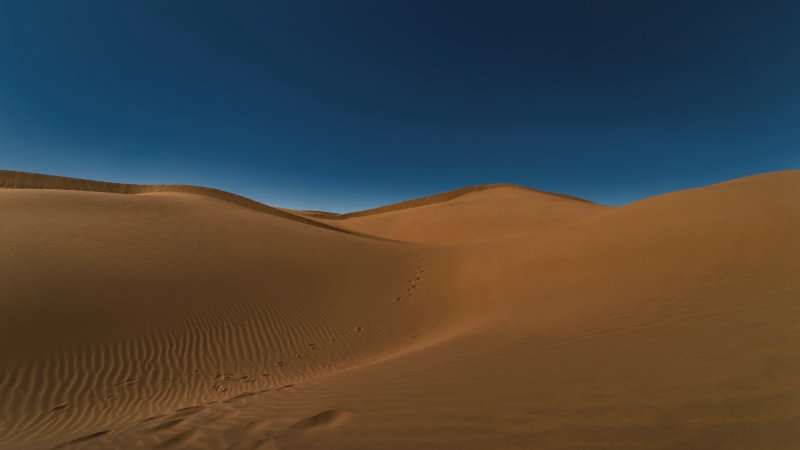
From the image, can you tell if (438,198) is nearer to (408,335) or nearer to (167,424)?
(408,335)

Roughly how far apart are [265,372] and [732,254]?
32.0 ft

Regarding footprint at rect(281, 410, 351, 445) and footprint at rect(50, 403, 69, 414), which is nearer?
footprint at rect(281, 410, 351, 445)

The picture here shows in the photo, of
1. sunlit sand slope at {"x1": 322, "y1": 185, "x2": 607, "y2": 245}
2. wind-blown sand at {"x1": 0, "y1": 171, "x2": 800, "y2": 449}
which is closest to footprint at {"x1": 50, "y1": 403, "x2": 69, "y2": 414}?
wind-blown sand at {"x1": 0, "y1": 171, "x2": 800, "y2": 449}

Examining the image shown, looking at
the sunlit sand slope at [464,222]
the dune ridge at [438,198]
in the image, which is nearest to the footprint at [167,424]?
the sunlit sand slope at [464,222]

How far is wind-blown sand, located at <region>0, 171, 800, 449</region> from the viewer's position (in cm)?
270

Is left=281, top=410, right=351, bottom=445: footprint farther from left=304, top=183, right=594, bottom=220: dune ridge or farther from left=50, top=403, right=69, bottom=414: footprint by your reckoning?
left=304, top=183, right=594, bottom=220: dune ridge

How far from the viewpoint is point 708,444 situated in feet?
6.82

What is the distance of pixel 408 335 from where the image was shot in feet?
27.2

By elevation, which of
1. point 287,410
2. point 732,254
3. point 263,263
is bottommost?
point 287,410

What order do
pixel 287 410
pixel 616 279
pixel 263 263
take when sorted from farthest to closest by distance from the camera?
1. pixel 263 263
2. pixel 616 279
3. pixel 287 410

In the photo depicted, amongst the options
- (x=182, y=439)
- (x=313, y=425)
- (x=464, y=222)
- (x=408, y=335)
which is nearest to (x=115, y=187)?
(x=464, y=222)

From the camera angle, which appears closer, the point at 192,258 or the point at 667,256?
the point at 667,256

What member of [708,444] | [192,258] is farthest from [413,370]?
[192,258]

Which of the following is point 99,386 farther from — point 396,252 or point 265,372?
point 396,252
